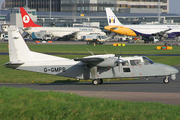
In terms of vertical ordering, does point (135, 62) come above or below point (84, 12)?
below

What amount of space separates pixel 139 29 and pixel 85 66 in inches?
3267

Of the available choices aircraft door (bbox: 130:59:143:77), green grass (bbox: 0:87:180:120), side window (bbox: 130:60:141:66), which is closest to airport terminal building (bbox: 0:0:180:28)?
side window (bbox: 130:60:141:66)

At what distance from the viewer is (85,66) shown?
23531mm

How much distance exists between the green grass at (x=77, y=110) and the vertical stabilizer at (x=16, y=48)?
9.70 metres

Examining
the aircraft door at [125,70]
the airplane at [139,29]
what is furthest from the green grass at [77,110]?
the airplane at [139,29]

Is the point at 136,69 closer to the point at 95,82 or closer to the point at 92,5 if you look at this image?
the point at 95,82

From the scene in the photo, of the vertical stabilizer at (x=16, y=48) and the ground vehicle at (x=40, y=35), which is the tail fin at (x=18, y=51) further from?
the ground vehicle at (x=40, y=35)

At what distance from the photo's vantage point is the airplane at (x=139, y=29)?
102m

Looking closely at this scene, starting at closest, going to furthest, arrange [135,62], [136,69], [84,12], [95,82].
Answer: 1. [136,69]
2. [135,62]
3. [95,82]
4. [84,12]

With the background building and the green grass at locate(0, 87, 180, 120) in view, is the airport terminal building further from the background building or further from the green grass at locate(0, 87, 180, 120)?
the green grass at locate(0, 87, 180, 120)

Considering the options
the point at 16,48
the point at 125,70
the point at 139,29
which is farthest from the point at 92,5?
the point at 125,70

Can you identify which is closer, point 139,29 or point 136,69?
point 136,69

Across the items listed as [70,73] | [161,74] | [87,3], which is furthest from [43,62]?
[87,3]

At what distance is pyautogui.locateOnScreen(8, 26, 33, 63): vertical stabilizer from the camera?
76.4ft
